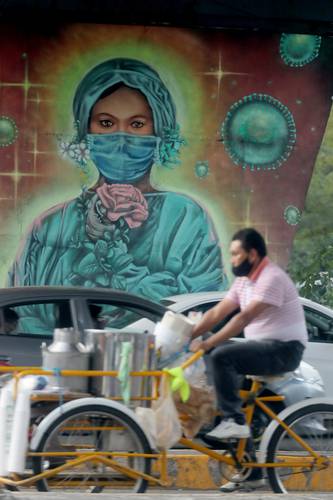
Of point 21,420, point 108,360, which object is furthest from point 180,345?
point 21,420

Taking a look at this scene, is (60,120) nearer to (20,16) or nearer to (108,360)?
(20,16)

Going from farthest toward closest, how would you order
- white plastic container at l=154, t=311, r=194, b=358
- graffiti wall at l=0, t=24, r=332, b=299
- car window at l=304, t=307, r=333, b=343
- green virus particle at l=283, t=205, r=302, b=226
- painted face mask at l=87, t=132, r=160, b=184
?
green virus particle at l=283, t=205, r=302, b=226 → painted face mask at l=87, t=132, r=160, b=184 → graffiti wall at l=0, t=24, r=332, b=299 → car window at l=304, t=307, r=333, b=343 → white plastic container at l=154, t=311, r=194, b=358

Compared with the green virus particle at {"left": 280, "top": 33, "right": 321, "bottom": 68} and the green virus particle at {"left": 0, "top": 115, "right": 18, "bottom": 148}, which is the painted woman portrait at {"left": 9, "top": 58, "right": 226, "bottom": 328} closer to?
the green virus particle at {"left": 0, "top": 115, "right": 18, "bottom": 148}

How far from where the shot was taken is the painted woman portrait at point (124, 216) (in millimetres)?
18047

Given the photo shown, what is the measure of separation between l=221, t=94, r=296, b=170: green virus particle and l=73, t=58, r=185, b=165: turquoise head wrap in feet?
2.49

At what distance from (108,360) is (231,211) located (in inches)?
433

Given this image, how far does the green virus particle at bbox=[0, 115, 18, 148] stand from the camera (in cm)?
1805

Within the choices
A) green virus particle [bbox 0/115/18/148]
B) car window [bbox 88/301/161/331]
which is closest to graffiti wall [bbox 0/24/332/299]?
green virus particle [bbox 0/115/18/148]

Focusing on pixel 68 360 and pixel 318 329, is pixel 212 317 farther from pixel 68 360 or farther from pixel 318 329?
pixel 318 329

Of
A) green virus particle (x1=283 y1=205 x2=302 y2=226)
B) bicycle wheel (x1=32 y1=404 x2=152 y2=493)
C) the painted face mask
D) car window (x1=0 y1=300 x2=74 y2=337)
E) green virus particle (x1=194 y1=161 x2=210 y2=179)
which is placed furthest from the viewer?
green virus particle (x1=283 y1=205 x2=302 y2=226)

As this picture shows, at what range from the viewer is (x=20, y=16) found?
17.7 meters

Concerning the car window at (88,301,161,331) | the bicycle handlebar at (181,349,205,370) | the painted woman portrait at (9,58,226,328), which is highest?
the painted woman portrait at (9,58,226,328)

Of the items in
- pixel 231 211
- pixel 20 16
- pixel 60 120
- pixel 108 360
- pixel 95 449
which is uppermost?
pixel 20 16

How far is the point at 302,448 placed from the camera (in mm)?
7973
